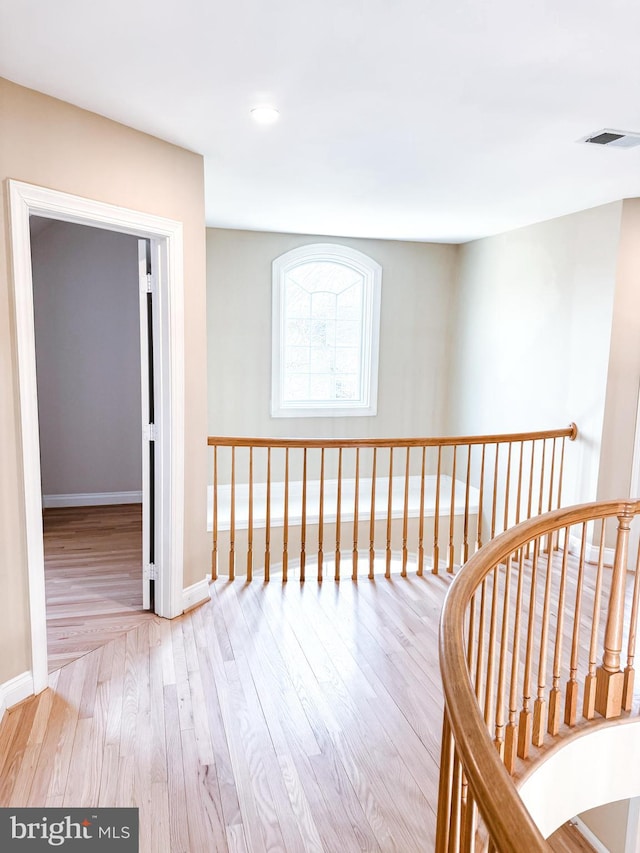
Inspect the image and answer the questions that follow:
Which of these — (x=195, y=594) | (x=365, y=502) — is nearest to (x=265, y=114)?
(x=195, y=594)

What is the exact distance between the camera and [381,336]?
20.8ft

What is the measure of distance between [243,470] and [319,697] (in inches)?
141

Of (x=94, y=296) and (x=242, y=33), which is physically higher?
(x=242, y=33)

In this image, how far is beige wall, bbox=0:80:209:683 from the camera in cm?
243

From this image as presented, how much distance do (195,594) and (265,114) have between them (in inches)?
103

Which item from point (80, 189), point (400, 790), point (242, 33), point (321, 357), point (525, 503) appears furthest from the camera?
point (321, 357)

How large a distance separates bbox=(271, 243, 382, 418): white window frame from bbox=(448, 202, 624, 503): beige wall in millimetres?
925

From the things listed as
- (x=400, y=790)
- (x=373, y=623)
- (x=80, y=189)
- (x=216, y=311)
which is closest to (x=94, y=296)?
(x=216, y=311)

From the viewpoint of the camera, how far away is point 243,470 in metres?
6.12

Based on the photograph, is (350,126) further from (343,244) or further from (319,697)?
(343,244)

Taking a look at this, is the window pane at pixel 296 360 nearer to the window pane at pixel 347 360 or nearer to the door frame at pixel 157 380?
the window pane at pixel 347 360

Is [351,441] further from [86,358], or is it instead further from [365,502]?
[86,358]

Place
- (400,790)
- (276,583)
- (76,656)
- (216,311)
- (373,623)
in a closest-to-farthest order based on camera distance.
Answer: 1. (400,790)
2. (76,656)
3. (373,623)
4. (276,583)
5. (216,311)

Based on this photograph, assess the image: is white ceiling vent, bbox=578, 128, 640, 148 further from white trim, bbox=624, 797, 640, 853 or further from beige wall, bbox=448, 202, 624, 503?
white trim, bbox=624, 797, 640, 853
